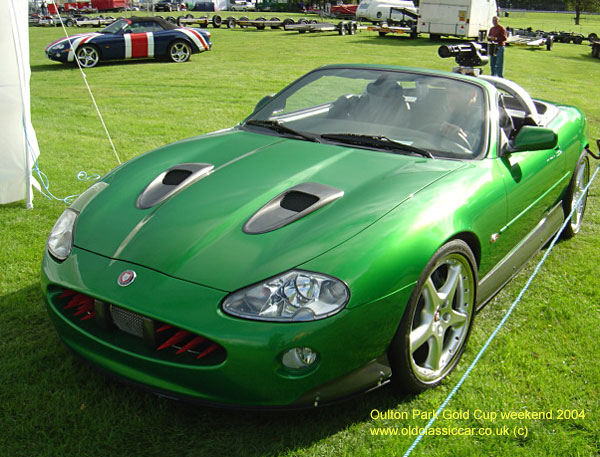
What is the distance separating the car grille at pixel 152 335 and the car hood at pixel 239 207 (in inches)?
8.6

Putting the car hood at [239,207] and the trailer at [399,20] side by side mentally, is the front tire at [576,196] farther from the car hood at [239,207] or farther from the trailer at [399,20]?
the trailer at [399,20]

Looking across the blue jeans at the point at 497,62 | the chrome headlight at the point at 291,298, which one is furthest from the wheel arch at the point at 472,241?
the blue jeans at the point at 497,62

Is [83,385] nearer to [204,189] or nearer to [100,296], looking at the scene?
[100,296]

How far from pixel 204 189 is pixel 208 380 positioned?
1075 mm

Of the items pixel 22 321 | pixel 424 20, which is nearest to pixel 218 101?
pixel 22 321

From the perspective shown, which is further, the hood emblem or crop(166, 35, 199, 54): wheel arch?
crop(166, 35, 199, 54): wheel arch

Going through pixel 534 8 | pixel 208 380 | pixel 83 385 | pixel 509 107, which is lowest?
pixel 83 385

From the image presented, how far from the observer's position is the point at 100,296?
2432 mm

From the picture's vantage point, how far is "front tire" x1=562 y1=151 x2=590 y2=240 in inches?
176

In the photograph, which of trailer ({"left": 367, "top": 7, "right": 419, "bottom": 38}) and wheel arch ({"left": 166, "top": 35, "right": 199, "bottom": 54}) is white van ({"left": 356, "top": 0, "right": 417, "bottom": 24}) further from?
wheel arch ({"left": 166, "top": 35, "right": 199, "bottom": 54})

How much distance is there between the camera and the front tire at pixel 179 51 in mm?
16797

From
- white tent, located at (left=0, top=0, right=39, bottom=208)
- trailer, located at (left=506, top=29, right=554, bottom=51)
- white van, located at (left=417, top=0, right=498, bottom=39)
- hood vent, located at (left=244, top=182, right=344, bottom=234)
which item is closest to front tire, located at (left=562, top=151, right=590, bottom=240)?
hood vent, located at (left=244, top=182, right=344, bottom=234)

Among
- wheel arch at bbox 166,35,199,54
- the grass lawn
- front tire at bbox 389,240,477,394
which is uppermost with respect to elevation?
wheel arch at bbox 166,35,199,54

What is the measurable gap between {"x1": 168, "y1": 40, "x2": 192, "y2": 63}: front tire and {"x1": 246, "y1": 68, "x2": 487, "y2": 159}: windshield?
541 inches
